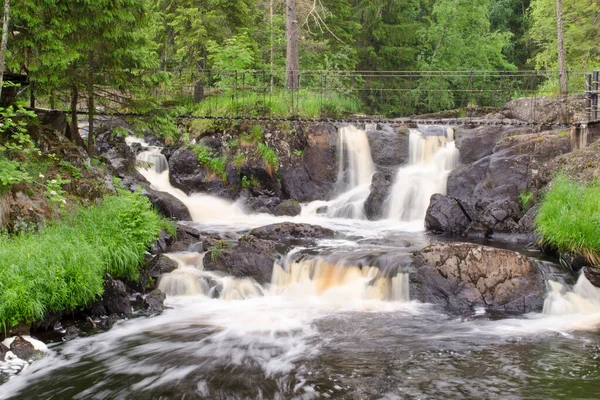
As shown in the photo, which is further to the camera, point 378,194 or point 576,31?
point 576,31

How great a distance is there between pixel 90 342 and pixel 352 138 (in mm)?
12673

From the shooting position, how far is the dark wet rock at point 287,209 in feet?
57.0

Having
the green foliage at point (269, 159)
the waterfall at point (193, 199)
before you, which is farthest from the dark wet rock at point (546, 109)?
the waterfall at point (193, 199)

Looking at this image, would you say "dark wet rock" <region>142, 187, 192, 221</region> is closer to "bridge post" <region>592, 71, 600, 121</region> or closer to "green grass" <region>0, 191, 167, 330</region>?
"green grass" <region>0, 191, 167, 330</region>

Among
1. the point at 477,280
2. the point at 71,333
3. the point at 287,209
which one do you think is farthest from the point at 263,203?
the point at 71,333

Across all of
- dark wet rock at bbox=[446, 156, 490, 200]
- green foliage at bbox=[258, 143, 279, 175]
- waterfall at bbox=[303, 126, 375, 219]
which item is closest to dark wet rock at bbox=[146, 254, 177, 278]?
waterfall at bbox=[303, 126, 375, 219]

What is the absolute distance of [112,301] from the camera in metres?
9.37

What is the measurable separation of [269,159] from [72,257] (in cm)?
1036

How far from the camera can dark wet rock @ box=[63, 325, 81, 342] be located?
27.3ft

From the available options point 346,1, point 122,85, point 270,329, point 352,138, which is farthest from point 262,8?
point 270,329

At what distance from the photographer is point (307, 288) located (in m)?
11.1

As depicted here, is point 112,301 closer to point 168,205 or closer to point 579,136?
point 168,205

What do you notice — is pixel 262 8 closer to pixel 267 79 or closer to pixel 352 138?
pixel 267 79

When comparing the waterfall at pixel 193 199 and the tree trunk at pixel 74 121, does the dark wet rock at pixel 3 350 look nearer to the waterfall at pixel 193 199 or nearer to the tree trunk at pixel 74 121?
the tree trunk at pixel 74 121
